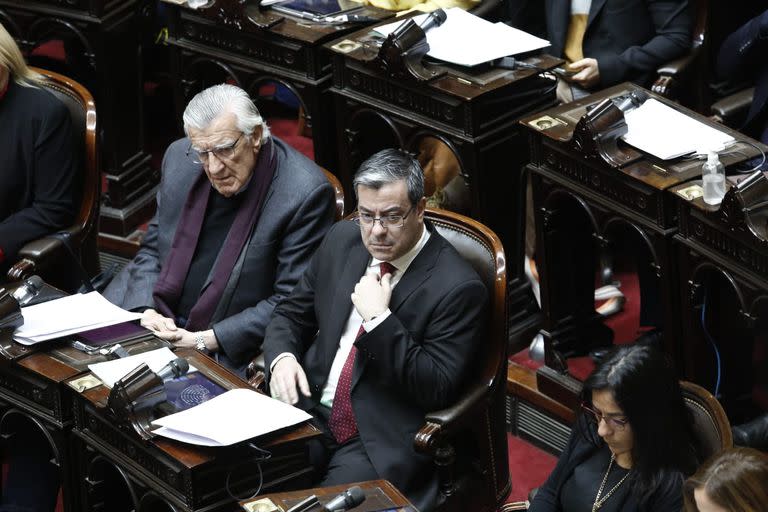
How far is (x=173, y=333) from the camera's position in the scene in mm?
3768

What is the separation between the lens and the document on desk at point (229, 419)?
9.81 feet

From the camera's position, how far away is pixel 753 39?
4195mm

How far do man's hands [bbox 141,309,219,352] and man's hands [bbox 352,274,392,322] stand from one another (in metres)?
0.56

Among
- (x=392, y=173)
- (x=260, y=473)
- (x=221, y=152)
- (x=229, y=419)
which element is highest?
(x=392, y=173)

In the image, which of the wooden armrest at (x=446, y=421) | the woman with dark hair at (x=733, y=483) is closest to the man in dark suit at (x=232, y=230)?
the wooden armrest at (x=446, y=421)

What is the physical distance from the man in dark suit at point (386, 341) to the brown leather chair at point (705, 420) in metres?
0.53

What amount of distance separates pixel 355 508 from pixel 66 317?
1.09 m

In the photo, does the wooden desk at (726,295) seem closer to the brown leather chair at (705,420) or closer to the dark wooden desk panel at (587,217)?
the dark wooden desk panel at (587,217)

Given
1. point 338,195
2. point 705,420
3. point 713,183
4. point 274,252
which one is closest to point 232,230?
point 274,252

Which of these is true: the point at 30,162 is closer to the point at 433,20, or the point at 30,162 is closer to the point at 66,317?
the point at 66,317

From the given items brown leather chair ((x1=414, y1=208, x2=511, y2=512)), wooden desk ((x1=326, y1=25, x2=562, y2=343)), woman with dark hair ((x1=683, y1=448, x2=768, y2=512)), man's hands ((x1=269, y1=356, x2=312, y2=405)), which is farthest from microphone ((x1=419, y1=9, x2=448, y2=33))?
woman with dark hair ((x1=683, y1=448, x2=768, y2=512))

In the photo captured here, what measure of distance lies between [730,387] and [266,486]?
1.36 meters

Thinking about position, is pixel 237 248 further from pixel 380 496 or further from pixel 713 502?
pixel 713 502

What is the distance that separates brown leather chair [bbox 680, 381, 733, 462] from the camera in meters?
2.95
